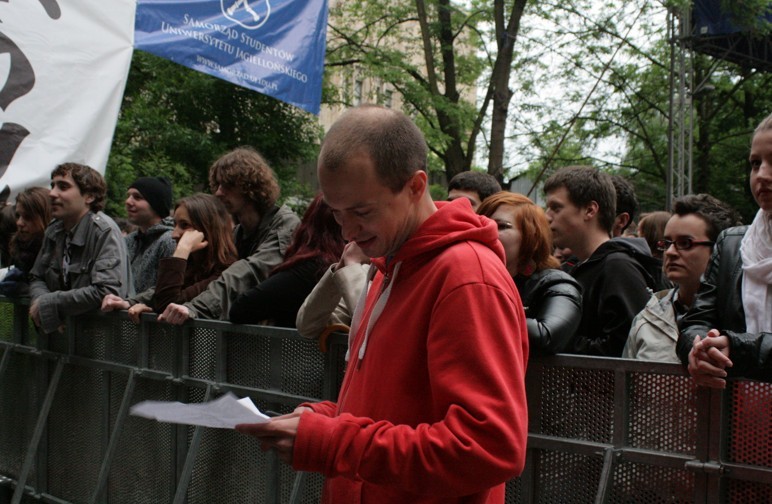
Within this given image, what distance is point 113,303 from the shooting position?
529 cm

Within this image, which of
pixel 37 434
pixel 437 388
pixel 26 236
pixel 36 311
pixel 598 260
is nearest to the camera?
pixel 437 388

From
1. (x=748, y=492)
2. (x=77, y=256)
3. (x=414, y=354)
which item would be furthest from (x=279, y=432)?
(x=77, y=256)

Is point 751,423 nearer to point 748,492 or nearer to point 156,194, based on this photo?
point 748,492

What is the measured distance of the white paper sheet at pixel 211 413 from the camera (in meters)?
1.99

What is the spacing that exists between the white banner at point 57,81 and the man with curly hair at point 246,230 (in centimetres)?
111

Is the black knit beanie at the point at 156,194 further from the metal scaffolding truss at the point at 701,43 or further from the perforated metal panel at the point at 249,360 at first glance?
the metal scaffolding truss at the point at 701,43

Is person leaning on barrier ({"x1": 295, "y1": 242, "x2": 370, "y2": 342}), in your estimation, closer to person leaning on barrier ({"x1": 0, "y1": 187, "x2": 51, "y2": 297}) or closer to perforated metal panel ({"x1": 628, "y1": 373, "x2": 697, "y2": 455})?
perforated metal panel ({"x1": 628, "y1": 373, "x2": 697, "y2": 455})

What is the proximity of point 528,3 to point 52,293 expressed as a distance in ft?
51.3

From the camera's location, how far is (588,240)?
14.3 feet

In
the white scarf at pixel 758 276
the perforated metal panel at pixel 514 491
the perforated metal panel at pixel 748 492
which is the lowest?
the perforated metal panel at pixel 514 491

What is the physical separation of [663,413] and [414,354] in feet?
4.74

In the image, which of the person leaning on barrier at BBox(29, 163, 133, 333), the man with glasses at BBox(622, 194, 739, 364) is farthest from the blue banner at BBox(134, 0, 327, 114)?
the man with glasses at BBox(622, 194, 739, 364)

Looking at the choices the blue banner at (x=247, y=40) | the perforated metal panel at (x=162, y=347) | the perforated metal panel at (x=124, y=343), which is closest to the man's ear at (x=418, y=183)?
the perforated metal panel at (x=162, y=347)

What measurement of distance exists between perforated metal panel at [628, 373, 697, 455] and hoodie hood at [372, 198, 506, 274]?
→ 1.22 metres
